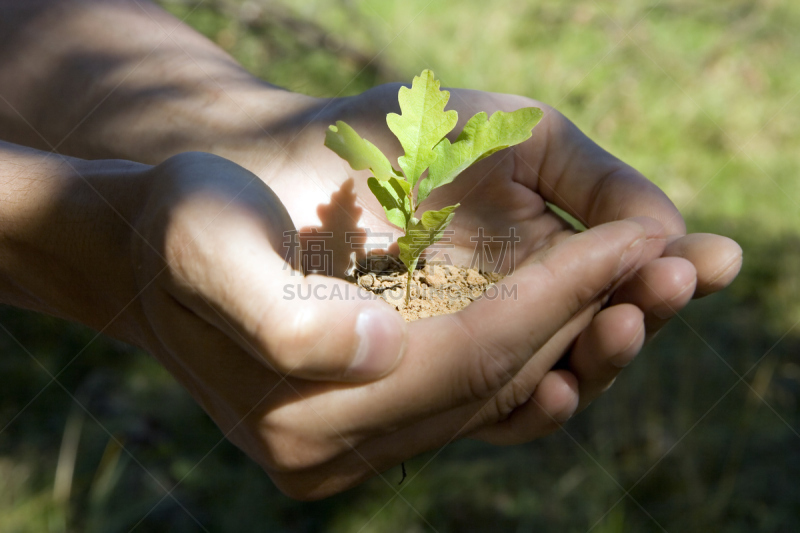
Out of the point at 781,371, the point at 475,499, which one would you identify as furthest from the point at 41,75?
the point at 781,371

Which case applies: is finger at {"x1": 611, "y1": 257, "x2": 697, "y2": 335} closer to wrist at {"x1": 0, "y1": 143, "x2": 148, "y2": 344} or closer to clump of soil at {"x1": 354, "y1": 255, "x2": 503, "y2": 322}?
clump of soil at {"x1": 354, "y1": 255, "x2": 503, "y2": 322}

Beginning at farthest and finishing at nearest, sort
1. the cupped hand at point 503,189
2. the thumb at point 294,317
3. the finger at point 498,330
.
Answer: the cupped hand at point 503,189 → the finger at point 498,330 → the thumb at point 294,317

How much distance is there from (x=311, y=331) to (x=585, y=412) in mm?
1598

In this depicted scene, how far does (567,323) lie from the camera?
54.8 inches

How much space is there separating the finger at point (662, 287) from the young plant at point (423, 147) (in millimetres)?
419

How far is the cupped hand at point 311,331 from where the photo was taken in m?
1.04

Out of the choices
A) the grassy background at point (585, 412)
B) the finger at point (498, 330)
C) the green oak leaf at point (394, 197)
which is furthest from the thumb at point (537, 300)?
the grassy background at point (585, 412)

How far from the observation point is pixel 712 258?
1.31m

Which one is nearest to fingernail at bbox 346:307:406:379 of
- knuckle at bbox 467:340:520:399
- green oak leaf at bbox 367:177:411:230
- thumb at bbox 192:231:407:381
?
thumb at bbox 192:231:407:381

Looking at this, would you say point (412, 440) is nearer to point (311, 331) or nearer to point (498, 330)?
point (498, 330)

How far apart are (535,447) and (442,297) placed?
3.25 feet

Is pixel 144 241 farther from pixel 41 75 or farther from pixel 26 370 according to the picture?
pixel 26 370

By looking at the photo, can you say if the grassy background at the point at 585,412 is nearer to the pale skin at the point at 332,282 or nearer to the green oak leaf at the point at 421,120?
the pale skin at the point at 332,282

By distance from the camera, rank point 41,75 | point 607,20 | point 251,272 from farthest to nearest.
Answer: point 607,20
point 41,75
point 251,272
